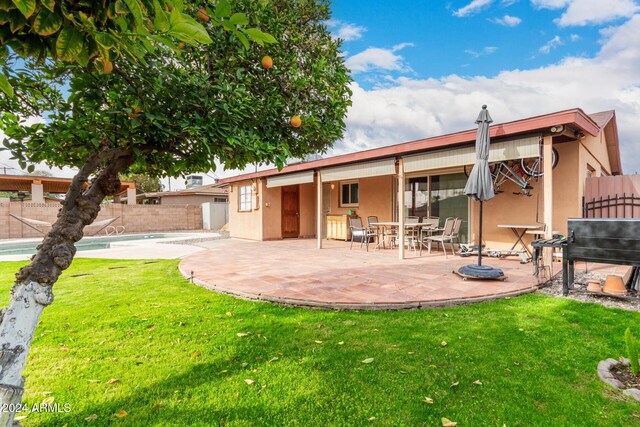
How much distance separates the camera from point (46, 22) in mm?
804

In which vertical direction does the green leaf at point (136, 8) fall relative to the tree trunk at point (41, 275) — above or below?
above

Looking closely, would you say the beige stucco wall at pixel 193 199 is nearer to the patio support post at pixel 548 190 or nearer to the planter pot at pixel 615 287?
the patio support post at pixel 548 190

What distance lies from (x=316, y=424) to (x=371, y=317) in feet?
6.13

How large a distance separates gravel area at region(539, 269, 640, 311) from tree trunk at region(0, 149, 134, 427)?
541 cm

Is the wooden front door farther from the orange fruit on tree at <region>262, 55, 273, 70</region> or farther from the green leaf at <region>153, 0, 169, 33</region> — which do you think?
the green leaf at <region>153, 0, 169, 33</region>

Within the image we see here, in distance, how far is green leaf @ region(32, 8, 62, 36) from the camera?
0.80 m

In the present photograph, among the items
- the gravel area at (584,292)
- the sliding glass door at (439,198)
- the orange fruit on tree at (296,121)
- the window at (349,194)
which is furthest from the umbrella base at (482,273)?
the window at (349,194)

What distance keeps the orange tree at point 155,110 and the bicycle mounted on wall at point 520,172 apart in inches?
254

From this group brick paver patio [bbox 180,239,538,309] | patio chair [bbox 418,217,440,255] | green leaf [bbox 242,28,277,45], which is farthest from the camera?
patio chair [bbox 418,217,440,255]

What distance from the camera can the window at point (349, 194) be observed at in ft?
40.0

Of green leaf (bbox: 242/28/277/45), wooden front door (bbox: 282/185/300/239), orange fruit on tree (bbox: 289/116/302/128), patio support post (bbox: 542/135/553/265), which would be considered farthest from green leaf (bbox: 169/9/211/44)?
wooden front door (bbox: 282/185/300/239)

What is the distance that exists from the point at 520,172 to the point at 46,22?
28.2 feet

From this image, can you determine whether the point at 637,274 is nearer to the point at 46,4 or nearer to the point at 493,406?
the point at 493,406

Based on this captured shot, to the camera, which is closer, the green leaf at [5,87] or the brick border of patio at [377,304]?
the green leaf at [5,87]
